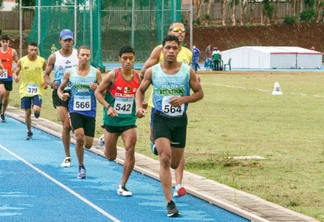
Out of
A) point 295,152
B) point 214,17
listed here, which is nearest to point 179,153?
point 295,152

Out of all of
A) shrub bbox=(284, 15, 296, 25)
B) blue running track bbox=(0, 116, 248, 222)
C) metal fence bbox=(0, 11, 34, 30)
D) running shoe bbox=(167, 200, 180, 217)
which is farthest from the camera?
shrub bbox=(284, 15, 296, 25)

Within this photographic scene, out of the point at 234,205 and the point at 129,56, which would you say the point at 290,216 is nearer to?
the point at 234,205

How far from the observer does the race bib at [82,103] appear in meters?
13.9

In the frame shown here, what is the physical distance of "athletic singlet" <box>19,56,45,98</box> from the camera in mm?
20000

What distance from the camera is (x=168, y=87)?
36.0 ft

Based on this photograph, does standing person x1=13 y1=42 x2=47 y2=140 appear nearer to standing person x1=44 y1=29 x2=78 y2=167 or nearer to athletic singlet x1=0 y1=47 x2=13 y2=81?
standing person x1=44 y1=29 x2=78 y2=167

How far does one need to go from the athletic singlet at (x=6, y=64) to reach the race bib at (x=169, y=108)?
13.5 meters

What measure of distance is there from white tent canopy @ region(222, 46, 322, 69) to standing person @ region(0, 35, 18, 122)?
158 ft

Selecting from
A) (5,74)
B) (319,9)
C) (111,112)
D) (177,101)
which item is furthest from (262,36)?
(177,101)

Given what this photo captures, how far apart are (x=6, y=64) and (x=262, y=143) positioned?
26.1 feet

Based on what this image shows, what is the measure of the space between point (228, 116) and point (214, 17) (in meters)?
80.8

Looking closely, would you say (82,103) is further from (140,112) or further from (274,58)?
(274,58)

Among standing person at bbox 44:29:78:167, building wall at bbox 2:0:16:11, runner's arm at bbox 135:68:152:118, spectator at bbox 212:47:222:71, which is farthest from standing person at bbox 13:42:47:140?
building wall at bbox 2:0:16:11

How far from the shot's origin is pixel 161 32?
159 ft
